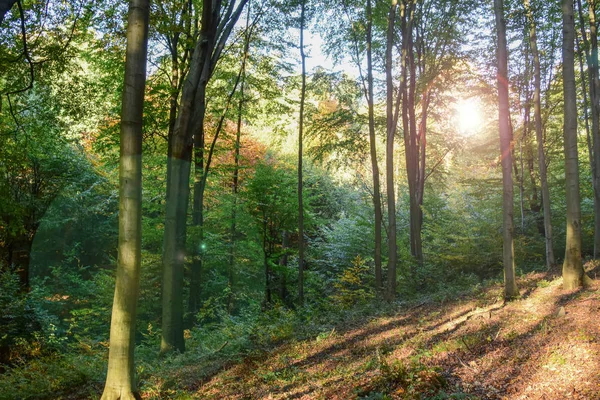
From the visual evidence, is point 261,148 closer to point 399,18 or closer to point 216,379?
point 399,18

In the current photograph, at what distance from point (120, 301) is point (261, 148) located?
19065mm

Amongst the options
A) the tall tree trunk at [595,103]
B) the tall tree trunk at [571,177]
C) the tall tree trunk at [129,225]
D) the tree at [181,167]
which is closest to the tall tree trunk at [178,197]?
the tree at [181,167]

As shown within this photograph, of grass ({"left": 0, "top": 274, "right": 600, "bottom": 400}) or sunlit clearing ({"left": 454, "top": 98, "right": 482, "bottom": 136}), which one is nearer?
grass ({"left": 0, "top": 274, "right": 600, "bottom": 400})

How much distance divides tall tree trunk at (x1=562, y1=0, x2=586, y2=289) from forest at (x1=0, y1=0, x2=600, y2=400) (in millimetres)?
43

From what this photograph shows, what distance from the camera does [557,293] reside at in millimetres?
7641

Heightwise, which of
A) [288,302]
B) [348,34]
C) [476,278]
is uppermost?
[348,34]

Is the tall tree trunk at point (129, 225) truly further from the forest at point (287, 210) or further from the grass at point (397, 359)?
the grass at point (397, 359)

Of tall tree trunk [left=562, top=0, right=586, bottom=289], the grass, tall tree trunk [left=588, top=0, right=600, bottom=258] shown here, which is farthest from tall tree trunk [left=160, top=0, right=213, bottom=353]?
tall tree trunk [left=588, top=0, right=600, bottom=258]

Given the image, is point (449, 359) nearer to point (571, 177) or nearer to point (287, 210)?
point (571, 177)

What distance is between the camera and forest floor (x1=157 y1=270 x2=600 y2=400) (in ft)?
13.9

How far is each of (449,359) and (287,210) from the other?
437 inches

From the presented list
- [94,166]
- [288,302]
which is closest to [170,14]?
[288,302]

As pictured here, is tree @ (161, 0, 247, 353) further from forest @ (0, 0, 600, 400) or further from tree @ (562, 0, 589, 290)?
tree @ (562, 0, 589, 290)

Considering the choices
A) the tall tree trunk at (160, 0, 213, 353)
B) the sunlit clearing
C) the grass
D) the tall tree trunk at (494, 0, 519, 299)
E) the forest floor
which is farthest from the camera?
the sunlit clearing
